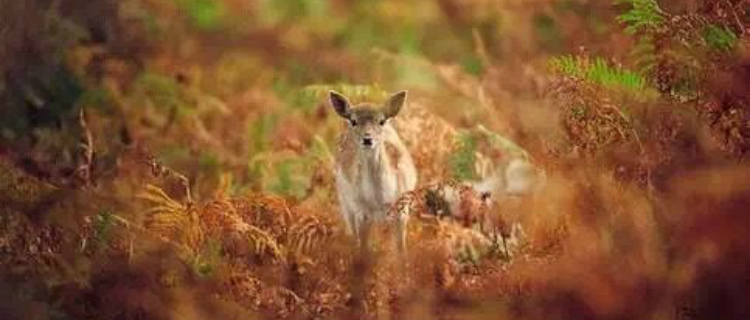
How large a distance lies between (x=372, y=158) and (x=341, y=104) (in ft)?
0.39

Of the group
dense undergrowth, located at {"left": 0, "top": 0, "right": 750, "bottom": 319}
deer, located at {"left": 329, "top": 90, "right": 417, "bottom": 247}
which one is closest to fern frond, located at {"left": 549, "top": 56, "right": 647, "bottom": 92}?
dense undergrowth, located at {"left": 0, "top": 0, "right": 750, "bottom": 319}

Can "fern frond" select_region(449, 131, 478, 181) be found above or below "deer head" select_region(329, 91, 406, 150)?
below

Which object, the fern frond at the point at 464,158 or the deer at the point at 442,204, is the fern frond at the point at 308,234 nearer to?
the deer at the point at 442,204

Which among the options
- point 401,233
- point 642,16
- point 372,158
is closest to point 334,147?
point 372,158

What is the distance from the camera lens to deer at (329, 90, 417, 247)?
2.69 metres

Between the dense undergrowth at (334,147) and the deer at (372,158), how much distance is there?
29 millimetres

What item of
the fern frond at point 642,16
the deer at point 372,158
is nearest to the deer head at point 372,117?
the deer at point 372,158

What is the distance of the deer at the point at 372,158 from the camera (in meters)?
2.69

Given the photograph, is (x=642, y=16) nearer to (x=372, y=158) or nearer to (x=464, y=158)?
(x=464, y=158)

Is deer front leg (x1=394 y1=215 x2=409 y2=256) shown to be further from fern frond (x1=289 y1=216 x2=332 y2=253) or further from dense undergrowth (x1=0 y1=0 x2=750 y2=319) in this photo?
fern frond (x1=289 y1=216 x2=332 y2=253)

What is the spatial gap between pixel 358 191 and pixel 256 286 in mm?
265

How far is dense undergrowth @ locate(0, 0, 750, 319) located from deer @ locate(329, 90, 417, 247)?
0.10 feet

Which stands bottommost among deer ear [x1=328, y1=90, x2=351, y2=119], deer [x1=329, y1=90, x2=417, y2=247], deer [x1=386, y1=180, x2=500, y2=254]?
deer [x1=386, y1=180, x2=500, y2=254]

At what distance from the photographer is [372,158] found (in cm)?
270
